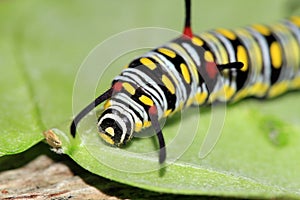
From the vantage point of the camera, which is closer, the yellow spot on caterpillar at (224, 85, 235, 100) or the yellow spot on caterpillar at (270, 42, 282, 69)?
the yellow spot on caterpillar at (224, 85, 235, 100)

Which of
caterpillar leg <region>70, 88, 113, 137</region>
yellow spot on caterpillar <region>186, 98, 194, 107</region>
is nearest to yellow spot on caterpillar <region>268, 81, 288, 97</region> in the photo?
yellow spot on caterpillar <region>186, 98, 194, 107</region>

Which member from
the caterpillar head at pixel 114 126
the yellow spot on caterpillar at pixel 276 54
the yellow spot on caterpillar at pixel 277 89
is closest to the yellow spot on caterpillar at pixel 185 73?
the caterpillar head at pixel 114 126

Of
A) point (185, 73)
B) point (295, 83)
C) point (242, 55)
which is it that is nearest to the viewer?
point (185, 73)

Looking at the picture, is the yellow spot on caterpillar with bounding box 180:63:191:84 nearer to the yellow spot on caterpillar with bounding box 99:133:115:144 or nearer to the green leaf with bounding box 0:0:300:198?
the green leaf with bounding box 0:0:300:198

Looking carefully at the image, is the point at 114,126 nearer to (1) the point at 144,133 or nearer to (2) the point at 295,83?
(1) the point at 144,133

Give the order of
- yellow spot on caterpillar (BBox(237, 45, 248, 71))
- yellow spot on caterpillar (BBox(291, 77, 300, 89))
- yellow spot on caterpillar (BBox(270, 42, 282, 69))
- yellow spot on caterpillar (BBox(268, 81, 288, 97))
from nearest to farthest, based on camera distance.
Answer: yellow spot on caterpillar (BBox(237, 45, 248, 71)) < yellow spot on caterpillar (BBox(270, 42, 282, 69)) < yellow spot on caterpillar (BBox(268, 81, 288, 97)) < yellow spot on caterpillar (BBox(291, 77, 300, 89))

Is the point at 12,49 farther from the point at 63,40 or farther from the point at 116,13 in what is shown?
the point at 116,13

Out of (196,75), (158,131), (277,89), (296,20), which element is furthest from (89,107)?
(296,20)
